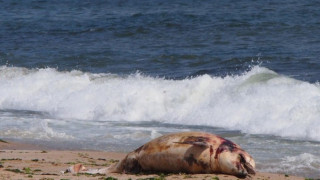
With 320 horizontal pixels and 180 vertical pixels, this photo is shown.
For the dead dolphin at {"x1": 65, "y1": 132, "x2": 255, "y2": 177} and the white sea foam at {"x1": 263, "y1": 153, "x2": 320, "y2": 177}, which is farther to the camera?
the white sea foam at {"x1": 263, "y1": 153, "x2": 320, "y2": 177}

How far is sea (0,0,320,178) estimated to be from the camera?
14180mm

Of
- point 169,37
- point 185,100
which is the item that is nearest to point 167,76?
point 185,100

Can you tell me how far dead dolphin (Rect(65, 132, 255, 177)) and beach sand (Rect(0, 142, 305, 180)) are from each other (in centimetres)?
12

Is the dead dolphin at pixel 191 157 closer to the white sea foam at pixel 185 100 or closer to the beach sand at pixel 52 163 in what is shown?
the beach sand at pixel 52 163

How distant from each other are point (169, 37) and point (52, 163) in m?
15.7

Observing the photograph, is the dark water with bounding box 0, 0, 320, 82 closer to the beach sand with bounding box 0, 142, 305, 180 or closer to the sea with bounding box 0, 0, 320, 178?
the sea with bounding box 0, 0, 320, 178

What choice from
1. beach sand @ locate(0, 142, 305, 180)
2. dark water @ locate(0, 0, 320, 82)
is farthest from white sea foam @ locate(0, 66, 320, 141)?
beach sand @ locate(0, 142, 305, 180)

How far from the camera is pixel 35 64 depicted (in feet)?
→ 77.7

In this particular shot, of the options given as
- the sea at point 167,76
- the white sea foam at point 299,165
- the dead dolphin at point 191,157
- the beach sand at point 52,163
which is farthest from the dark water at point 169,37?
the dead dolphin at point 191,157

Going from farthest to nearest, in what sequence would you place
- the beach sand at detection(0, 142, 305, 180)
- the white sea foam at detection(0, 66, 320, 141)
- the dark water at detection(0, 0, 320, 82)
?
the dark water at detection(0, 0, 320, 82)
the white sea foam at detection(0, 66, 320, 141)
the beach sand at detection(0, 142, 305, 180)

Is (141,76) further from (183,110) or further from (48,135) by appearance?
(48,135)

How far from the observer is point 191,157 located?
952 cm

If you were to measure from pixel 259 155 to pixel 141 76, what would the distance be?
8.54m

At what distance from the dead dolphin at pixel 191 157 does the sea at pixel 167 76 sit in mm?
1714
